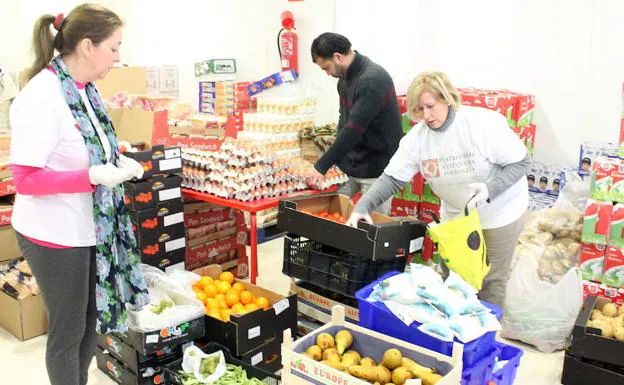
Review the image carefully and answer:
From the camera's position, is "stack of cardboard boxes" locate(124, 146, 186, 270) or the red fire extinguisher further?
the red fire extinguisher

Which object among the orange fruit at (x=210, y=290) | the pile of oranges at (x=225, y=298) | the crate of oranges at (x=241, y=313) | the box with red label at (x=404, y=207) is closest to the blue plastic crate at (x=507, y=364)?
the crate of oranges at (x=241, y=313)

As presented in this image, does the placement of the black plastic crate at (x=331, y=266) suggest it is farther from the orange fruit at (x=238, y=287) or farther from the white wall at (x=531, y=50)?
the white wall at (x=531, y=50)

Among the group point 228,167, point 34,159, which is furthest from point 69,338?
point 228,167

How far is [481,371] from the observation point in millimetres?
2170

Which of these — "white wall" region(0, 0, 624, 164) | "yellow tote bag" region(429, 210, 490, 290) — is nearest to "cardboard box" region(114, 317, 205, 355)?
"yellow tote bag" region(429, 210, 490, 290)

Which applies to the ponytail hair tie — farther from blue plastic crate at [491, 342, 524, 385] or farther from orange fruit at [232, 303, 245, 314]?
blue plastic crate at [491, 342, 524, 385]

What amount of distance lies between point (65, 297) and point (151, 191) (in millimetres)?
1617

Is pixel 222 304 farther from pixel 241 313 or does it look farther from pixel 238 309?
pixel 241 313

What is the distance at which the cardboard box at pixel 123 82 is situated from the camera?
6.60 metres

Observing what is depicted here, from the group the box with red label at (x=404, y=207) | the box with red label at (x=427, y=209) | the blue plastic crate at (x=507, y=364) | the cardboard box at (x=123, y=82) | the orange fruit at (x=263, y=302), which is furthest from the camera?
the cardboard box at (x=123, y=82)

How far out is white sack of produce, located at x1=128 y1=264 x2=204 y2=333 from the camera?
109 inches

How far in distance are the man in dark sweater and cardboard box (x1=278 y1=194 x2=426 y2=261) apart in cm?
65

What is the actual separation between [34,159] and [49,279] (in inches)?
17.8

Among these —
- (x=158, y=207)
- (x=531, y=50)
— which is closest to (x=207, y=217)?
(x=158, y=207)
